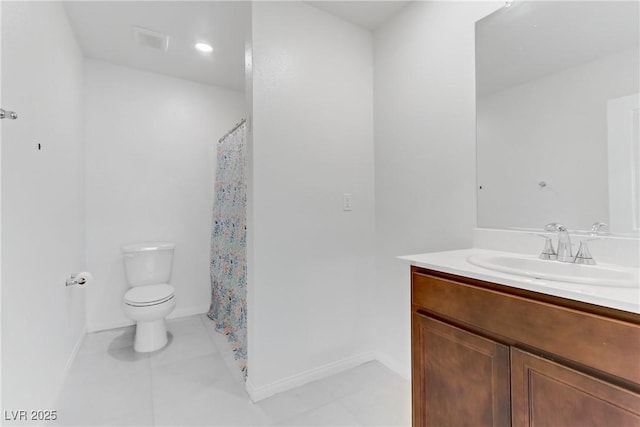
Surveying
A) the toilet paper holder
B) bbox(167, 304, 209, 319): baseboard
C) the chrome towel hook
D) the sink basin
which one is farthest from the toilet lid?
the sink basin

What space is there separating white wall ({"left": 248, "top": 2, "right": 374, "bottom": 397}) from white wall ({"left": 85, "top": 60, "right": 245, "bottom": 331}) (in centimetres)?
157

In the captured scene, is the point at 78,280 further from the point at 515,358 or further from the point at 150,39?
the point at 515,358

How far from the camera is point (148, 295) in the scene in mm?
2215

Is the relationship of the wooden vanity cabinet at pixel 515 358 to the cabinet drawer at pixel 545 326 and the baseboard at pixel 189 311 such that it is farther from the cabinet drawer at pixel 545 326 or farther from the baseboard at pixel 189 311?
the baseboard at pixel 189 311

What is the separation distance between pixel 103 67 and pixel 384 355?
3350 millimetres

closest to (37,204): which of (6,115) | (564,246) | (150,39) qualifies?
(6,115)

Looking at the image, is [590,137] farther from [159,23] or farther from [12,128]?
[159,23]

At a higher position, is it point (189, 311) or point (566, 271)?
point (566, 271)

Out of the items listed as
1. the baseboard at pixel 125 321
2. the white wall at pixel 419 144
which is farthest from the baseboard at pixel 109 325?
the white wall at pixel 419 144

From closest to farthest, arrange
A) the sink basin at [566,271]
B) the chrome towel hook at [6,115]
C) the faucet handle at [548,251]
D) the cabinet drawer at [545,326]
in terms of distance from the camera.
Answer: the cabinet drawer at [545,326]
the sink basin at [566,271]
the chrome towel hook at [6,115]
the faucet handle at [548,251]

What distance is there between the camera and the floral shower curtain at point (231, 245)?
6.94 ft

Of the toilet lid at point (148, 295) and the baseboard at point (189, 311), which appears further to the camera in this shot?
the baseboard at point (189, 311)

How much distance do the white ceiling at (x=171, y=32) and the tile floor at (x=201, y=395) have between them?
2.17m

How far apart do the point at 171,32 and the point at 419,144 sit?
1.97 m
